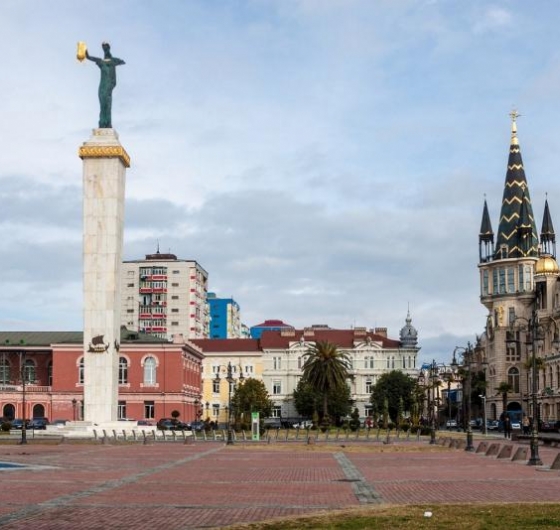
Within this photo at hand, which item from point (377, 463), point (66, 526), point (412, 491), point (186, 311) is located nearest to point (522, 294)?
point (186, 311)

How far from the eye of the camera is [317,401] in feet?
436

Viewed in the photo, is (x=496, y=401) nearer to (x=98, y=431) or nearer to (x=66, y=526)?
(x=98, y=431)

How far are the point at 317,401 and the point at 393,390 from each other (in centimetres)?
1910

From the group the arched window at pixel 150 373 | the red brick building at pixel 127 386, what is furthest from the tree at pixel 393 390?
the arched window at pixel 150 373

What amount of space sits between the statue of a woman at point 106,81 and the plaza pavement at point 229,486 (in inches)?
1435

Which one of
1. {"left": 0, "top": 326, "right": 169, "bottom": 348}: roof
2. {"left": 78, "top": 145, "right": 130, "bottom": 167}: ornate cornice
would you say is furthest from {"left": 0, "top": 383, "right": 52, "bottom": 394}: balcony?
{"left": 78, "top": 145, "right": 130, "bottom": 167}: ornate cornice

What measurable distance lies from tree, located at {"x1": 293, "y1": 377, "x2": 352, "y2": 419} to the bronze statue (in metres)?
63.0

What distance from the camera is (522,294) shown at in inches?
5635

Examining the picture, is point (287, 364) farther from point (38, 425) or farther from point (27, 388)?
point (38, 425)

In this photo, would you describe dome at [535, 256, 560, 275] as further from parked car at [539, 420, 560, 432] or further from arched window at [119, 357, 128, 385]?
arched window at [119, 357, 128, 385]

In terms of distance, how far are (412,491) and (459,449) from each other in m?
29.2

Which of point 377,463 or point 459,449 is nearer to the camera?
point 377,463

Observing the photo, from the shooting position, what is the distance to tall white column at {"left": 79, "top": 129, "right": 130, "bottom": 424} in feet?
242

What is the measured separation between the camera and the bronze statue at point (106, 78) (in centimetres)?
7550
